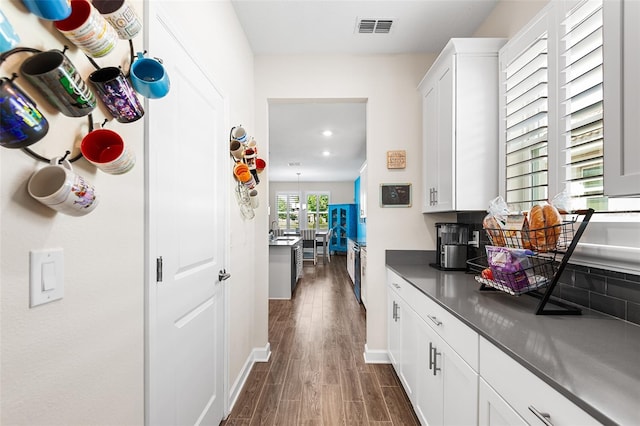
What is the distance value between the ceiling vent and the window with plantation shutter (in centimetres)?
89

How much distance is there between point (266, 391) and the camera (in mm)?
2207

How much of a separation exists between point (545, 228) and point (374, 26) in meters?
1.86

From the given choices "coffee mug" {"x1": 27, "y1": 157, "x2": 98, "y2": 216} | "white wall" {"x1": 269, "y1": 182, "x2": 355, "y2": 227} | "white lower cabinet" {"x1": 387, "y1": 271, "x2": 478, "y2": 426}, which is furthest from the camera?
"white wall" {"x1": 269, "y1": 182, "x2": 355, "y2": 227}

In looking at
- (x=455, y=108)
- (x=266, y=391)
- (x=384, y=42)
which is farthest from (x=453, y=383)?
(x=384, y=42)

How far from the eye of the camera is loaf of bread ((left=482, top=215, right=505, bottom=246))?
1529 mm

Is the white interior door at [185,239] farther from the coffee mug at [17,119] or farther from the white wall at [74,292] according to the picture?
the coffee mug at [17,119]

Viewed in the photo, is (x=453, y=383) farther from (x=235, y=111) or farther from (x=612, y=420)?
(x=235, y=111)

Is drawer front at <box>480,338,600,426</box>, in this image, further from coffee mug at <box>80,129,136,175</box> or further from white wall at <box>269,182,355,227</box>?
white wall at <box>269,182,355,227</box>

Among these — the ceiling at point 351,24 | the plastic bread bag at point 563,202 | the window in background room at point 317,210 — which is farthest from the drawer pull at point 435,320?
the window in background room at point 317,210

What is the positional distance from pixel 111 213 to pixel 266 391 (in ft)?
6.07

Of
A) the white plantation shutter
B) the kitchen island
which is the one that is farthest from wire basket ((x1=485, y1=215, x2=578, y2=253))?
the kitchen island

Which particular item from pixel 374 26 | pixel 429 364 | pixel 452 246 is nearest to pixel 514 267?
pixel 429 364

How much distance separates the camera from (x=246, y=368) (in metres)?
2.41

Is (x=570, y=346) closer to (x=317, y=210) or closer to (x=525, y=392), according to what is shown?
(x=525, y=392)
